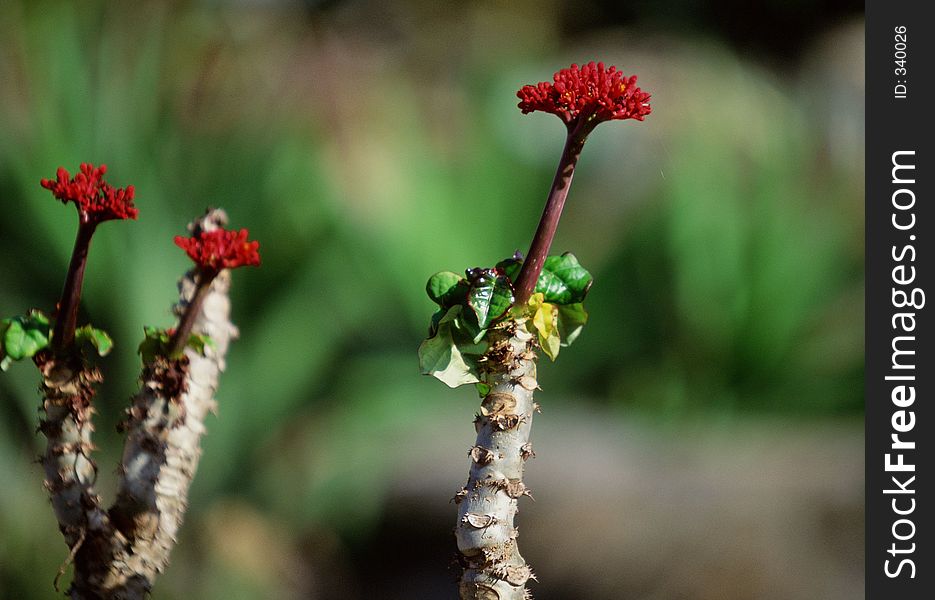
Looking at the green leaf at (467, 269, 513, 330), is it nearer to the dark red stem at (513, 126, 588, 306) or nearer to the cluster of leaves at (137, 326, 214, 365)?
the dark red stem at (513, 126, 588, 306)

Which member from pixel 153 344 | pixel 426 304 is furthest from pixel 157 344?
pixel 426 304

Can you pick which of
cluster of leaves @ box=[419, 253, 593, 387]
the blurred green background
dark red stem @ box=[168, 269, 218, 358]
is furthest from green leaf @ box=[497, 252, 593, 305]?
the blurred green background

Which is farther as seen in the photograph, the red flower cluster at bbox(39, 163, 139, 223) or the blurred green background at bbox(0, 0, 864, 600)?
the blurred green background at bbox(0, 0, 864, 600)

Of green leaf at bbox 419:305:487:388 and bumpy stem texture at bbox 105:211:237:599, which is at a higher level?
green leaf at bbox 419:305:487:388

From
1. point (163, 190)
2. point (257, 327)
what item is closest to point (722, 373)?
point (257, 327)

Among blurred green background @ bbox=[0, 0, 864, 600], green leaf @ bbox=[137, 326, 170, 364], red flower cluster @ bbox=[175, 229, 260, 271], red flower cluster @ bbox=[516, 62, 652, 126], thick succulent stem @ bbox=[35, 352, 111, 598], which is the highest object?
blurred green background @ bbox=[0, 0, 864, 600]
